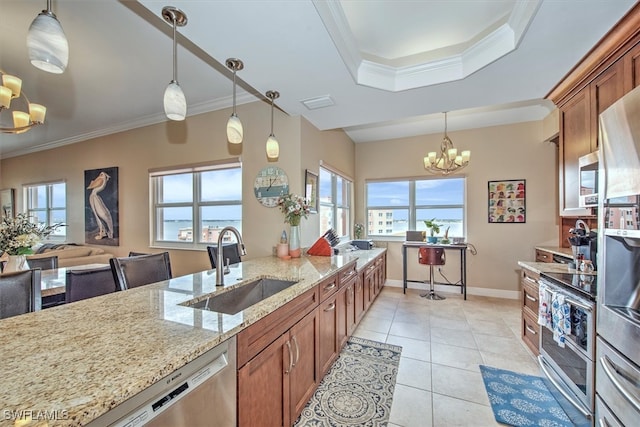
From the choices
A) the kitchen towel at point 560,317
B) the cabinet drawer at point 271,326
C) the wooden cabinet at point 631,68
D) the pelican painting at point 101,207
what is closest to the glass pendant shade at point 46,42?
the cabinet drawer at point 271,326

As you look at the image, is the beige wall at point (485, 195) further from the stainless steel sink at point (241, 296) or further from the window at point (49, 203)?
the window at point (49, 203)

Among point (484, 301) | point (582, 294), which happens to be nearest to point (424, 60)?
point (582, 294)

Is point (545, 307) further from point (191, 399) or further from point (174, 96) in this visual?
point (174, 96)

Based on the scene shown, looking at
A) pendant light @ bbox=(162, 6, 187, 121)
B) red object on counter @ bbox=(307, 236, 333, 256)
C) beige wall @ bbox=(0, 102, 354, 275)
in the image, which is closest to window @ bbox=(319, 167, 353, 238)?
beige wall @ bbox=(0, 102, 354, 275)

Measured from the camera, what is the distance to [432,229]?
4660mm

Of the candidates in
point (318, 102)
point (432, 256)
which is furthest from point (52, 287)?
point (432, 256)

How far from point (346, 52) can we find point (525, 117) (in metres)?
3.59

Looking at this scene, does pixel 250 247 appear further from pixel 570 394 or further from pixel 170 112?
pixel 570 394

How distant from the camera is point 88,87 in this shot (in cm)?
299

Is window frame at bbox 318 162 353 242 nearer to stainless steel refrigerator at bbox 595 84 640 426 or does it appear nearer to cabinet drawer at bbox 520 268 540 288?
cabinet drawer at bbox 520 268 540 288

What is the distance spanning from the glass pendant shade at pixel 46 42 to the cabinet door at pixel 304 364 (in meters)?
1.66

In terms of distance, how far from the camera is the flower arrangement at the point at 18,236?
214 centimetres

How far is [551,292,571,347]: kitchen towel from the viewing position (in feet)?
5.66

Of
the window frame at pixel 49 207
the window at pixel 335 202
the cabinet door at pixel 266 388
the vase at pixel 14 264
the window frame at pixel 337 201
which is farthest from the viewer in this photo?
the window frame at pixel 49 207
